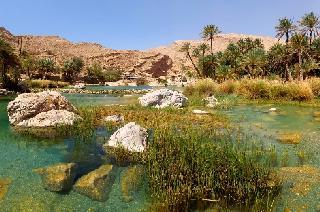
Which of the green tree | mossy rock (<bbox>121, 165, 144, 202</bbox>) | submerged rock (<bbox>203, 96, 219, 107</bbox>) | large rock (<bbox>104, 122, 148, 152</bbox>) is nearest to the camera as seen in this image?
mossy rock (<bbox>121, 165, 144, 202</bbox>)

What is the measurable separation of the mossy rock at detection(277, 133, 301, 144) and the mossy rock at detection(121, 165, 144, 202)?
6559mm

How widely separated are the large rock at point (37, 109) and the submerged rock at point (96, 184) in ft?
25.9

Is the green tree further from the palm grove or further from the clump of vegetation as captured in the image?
the clump of vegetation

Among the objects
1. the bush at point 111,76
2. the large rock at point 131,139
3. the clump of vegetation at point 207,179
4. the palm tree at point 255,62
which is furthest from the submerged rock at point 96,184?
the bush at point 111,76

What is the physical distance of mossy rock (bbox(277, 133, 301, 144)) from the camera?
45.0ft

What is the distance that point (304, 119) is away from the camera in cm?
2002

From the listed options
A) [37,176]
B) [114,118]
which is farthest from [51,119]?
[37,176]

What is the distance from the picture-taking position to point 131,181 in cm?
898

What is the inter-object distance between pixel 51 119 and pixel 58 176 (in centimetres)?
849

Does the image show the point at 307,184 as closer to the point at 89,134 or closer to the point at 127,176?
the point at 127,176

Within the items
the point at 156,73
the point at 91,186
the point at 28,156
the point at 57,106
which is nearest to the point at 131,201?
the point at 91,186

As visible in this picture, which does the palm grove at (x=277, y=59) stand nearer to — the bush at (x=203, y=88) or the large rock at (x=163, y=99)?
the bush at (x=203, y=88)

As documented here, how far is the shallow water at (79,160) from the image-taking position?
25.9 ft

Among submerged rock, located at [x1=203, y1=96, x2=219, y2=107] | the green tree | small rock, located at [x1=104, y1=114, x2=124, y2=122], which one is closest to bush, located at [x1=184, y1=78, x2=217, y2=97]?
submerged rock, located at [x1=203, y1=96, x2=219, y2=107]
